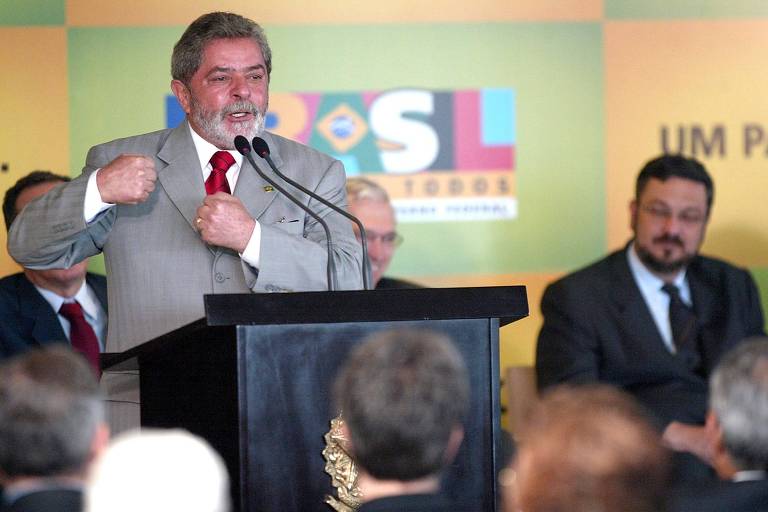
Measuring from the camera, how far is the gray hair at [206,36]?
3236 millimetres

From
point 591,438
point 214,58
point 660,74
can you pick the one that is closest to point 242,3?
point 660,74

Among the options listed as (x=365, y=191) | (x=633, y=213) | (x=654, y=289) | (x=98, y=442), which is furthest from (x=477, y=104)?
(x=98, y=442)

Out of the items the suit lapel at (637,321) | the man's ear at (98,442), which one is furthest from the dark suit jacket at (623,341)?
the man's ear at (98,442)

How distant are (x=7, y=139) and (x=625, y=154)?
2.55 meters

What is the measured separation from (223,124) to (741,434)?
5.54 feet

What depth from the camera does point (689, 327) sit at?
486 centimetres

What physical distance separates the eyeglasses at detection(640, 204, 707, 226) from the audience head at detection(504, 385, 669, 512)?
11.3 feet

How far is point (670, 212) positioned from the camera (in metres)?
4.97

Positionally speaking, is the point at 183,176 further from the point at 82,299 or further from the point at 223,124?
the point at 82,299

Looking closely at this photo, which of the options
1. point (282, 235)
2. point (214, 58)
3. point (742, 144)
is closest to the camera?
point (282, 235)

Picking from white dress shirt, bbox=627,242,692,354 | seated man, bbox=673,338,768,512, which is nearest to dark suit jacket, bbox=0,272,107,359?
white dress shirt, bbox=627,242,692,354

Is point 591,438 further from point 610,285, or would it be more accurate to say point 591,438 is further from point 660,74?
point 660,74

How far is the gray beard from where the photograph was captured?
10.4 feet

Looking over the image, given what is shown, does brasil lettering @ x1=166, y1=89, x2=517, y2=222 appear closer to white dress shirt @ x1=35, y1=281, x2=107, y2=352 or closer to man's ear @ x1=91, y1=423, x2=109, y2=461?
white dress shirt @ x1=35, y1=281, x2=107, y2=352
